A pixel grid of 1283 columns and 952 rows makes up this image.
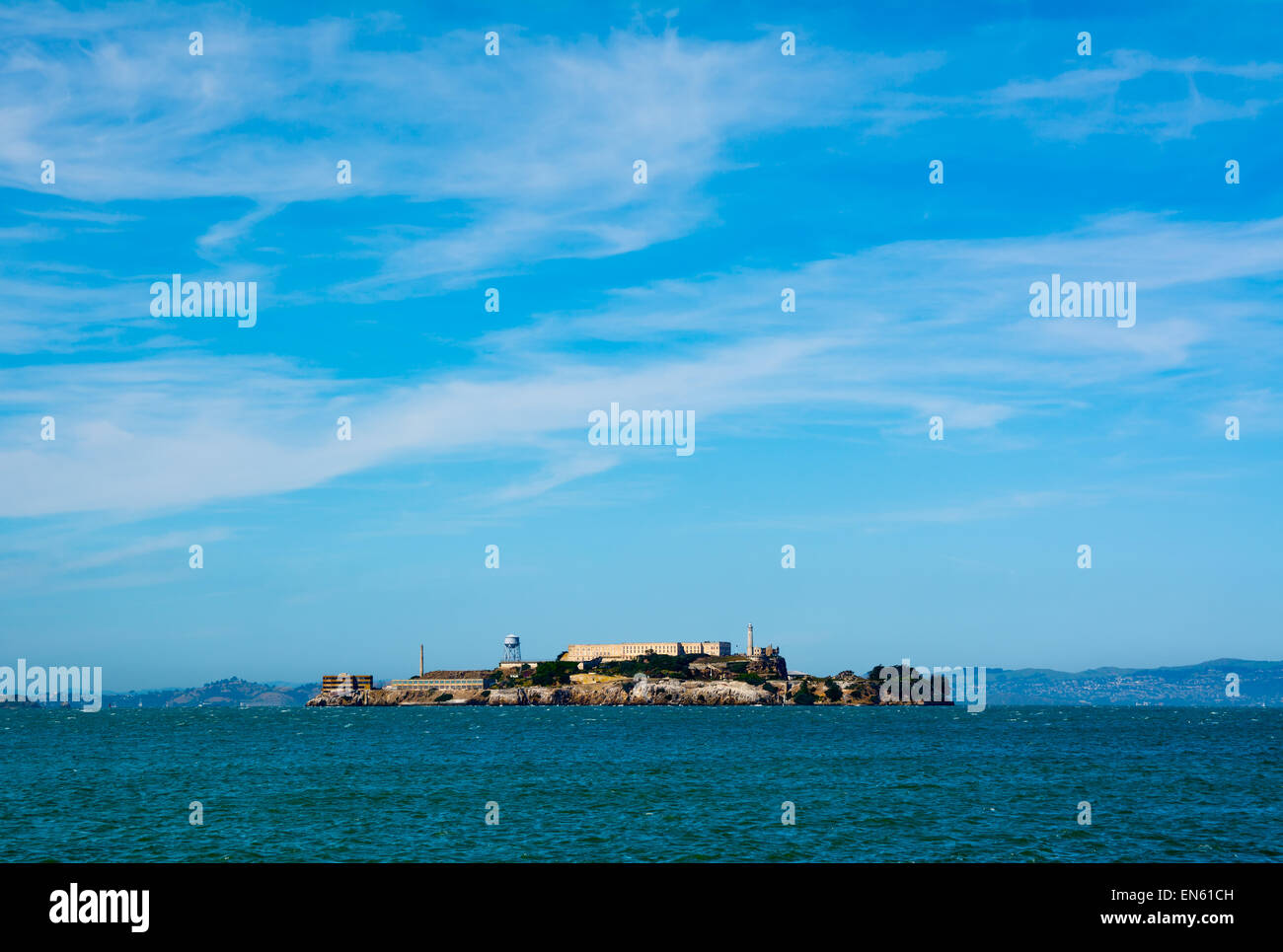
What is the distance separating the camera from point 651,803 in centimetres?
5881

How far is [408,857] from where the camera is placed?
41312mm

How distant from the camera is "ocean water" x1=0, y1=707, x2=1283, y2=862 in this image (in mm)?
43250

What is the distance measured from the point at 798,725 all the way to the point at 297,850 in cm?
13843

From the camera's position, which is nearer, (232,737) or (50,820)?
(50,820)

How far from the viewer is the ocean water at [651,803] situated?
142 feet
